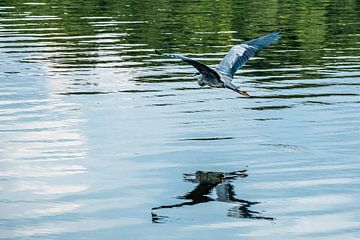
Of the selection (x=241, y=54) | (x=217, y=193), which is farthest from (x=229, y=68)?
(x=217, y=193)

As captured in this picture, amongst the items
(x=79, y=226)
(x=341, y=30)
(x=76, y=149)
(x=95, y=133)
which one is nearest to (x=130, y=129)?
(x=95, y=133)

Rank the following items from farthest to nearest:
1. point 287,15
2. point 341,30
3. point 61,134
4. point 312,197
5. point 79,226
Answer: point 287,15 < point 341,30 < point 61,134 < point 312,197 < point 79,226

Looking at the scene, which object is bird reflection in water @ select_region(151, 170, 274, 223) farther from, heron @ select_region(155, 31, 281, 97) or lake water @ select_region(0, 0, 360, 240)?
heron @ select_region(155, 31, 281, 97)

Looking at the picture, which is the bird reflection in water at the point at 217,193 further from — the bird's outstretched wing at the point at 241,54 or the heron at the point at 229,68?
the bird's outstretched wing at the point at 241,54

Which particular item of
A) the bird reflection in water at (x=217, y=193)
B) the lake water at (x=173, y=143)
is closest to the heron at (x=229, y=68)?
the lake water at (x=173, y=143)

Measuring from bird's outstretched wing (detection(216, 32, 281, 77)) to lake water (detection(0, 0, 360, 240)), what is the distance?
1.65 m

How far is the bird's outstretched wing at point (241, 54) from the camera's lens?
21739mm

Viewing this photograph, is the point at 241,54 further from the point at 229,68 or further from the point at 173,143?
the point at 173,143

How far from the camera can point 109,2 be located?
229ft

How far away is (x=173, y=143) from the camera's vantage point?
22.3 m

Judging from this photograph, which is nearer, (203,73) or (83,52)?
(203,73)

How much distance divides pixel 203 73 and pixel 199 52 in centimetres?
2044

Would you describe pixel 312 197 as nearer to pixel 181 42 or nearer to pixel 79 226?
pixel 79 226

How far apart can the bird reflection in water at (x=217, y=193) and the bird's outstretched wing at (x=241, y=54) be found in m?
3.00
